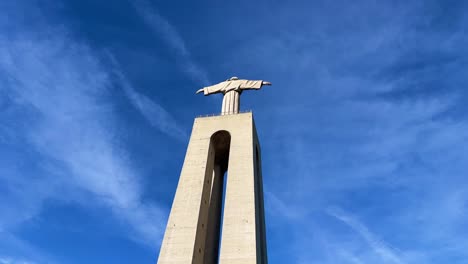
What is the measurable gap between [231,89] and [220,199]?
25.6 ft

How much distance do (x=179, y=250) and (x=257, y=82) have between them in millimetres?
13628

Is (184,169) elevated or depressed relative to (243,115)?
depressed

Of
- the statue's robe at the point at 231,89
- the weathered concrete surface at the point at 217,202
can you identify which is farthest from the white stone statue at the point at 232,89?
the weathered concrete surface at the point at 217,202

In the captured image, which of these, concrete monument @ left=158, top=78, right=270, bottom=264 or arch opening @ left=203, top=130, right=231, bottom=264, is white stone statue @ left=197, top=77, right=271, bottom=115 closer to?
concrete monument @ left=158, top=78, right=270, bottom=264

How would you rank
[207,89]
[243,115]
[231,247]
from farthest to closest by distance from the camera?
1. [207,89]
2. [243,115]
3. [231,247]

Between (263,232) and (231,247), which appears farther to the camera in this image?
(263,232)

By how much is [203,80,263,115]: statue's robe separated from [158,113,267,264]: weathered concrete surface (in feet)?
5.46

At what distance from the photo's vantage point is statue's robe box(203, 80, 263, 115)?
25.0 m

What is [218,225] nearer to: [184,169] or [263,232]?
[263,232]

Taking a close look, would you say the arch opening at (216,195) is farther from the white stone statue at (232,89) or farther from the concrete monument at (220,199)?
the white stone statue at (232,89)

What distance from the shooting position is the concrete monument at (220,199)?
16.7m

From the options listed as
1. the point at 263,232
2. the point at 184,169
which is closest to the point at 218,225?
the point at 263,232

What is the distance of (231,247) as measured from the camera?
Result: 1650 cm

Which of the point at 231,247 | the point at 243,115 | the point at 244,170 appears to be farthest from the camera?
the point at 243,115
